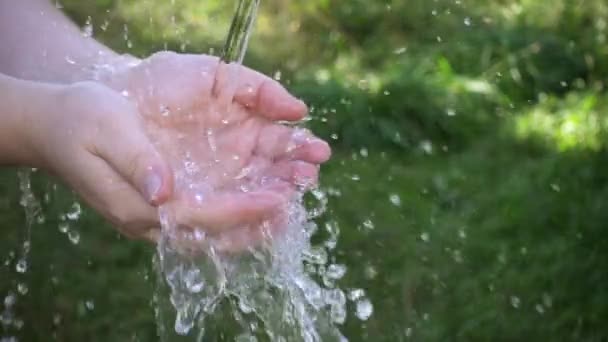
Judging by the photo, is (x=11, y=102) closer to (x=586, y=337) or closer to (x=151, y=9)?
(x=586, y=337)

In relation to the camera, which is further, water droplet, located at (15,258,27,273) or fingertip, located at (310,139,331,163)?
water droplet, located at (15,258,27,273)

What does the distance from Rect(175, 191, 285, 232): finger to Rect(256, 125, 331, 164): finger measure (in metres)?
0.12

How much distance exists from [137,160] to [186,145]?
0.11 metres

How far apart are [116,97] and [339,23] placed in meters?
1.56

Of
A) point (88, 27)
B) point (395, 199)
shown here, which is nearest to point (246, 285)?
point (395, 199)

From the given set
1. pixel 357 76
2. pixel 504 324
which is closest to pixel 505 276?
pixel 504 324

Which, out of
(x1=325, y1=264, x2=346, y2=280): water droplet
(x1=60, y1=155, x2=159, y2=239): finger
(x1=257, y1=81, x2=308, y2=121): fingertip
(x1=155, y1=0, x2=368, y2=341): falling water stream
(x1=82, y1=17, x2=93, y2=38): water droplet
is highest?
(x1=257, y1=81, x2=308, y2=121): fingertip

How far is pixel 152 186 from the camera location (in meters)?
1.03

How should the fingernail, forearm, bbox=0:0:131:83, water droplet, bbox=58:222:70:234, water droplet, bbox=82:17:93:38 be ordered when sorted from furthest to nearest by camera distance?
water droplet, bbox=82:17:93:38 < water droplet, bbox=58:222:70:234 < forearm, bbox=0:0:131:83 < the fingernail

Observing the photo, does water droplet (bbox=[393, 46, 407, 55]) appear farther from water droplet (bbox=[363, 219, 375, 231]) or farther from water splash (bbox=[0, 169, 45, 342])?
water splash (bbox=[0, 169, 45, 342])

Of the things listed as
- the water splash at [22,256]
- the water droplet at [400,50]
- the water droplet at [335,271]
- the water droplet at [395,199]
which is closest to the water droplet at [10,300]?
the water splash at [22,256]

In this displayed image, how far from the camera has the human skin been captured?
3.57 ft

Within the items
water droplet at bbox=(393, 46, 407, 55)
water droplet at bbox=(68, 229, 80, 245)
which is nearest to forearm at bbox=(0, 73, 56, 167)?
water droplet at bbox=(68, 229, 80, 245)

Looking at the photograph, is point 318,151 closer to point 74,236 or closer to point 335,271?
point 335,271
